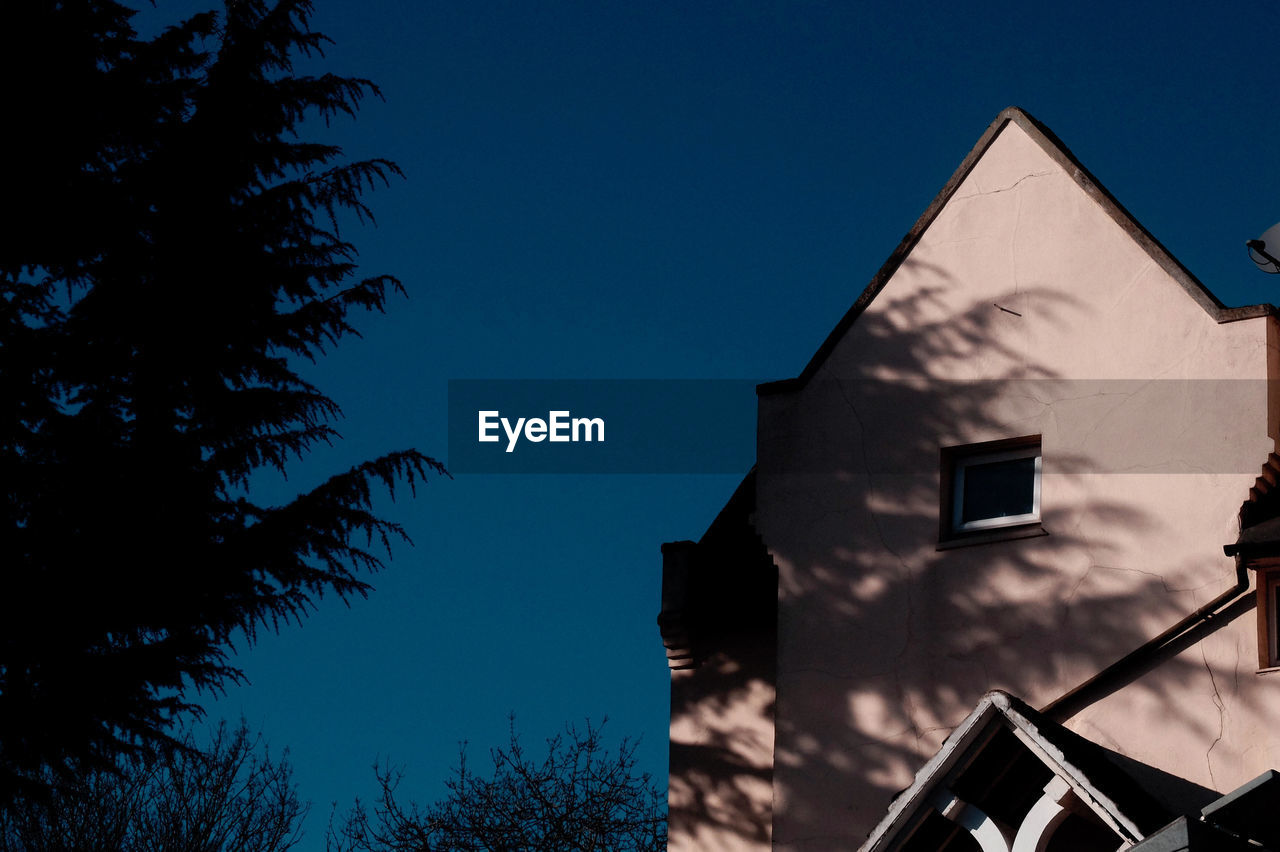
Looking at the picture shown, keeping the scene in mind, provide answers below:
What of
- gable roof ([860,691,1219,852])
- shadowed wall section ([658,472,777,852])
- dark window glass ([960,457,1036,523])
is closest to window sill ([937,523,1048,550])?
dark window glass ([960,457,1036,523])

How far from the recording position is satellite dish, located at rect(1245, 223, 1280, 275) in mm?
12172

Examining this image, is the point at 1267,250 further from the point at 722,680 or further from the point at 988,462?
the point at 722,680

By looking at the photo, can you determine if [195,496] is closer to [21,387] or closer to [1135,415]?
[21,387]

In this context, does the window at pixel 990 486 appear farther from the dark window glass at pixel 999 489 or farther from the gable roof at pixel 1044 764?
the gable roof at pixel 1044 764

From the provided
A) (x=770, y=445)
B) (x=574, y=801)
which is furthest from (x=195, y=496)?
(x=574, y=801)

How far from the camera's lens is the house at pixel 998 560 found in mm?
9805

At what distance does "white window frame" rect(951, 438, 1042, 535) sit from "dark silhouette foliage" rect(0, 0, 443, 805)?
4.32 meters

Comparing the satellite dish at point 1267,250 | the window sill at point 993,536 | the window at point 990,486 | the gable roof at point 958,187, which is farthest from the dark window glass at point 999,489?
the satellite dish at point 1267,250

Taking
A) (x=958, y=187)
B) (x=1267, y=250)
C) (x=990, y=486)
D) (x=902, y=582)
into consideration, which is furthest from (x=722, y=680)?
(x=1267, y=250)

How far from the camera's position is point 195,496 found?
11992 mm

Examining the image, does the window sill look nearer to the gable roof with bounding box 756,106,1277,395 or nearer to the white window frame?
the white window frame

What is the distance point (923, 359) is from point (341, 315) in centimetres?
502

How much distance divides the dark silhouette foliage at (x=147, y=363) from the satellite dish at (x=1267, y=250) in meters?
6.62

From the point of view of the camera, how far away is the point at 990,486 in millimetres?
11688
